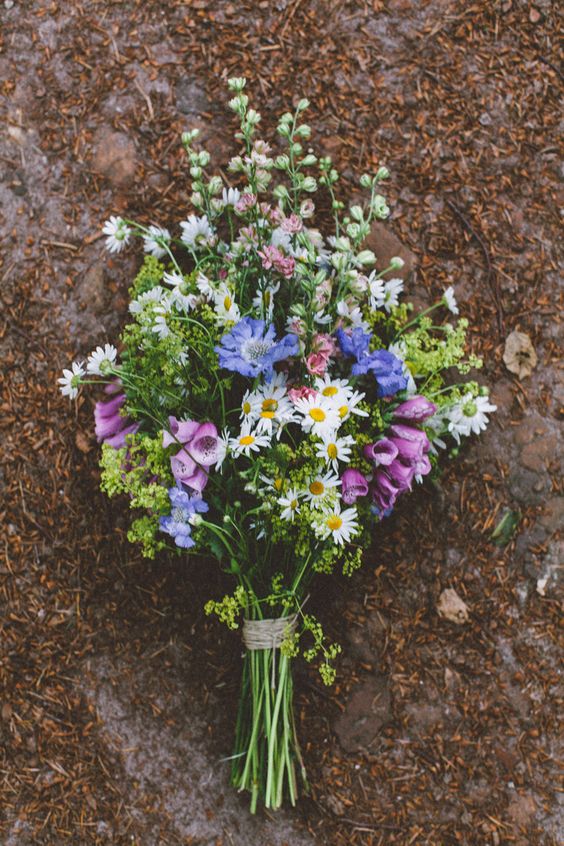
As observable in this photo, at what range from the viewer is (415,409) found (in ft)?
6.80

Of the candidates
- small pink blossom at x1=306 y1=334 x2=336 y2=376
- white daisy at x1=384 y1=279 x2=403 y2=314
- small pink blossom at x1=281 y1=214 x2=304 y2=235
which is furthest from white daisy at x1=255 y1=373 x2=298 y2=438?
white daisy at x1=384 y1=279 x2=403 y2=314

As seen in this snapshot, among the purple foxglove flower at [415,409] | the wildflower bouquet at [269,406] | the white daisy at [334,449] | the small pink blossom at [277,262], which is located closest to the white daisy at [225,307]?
the wildflower bouquet at [269,406]

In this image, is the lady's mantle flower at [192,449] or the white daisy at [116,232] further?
the white daisy at [116,232]

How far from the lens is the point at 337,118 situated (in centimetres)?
252

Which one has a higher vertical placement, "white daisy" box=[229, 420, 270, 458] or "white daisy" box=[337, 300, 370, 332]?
"white daisy" box=[337, 300, 370, 332]

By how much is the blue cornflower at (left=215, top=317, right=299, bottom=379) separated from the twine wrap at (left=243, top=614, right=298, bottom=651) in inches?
27.8

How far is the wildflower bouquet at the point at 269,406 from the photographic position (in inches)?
76.0

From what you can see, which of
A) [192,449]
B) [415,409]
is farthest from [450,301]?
[192,449]

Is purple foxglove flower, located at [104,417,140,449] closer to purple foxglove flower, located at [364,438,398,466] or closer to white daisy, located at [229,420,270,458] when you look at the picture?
white daisy, located at [229,420,270,458]

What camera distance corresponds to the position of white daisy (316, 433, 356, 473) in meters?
1.93

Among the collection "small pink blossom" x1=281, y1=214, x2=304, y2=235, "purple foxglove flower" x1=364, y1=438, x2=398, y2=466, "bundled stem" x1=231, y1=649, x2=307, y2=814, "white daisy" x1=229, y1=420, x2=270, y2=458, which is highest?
"small pink blossom" x1=281, y1=214, x2=304, y2=235

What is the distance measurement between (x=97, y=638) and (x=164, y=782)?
0.47 meters

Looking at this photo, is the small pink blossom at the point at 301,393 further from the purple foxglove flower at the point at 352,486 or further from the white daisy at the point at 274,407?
the purple foxglove flower at the point at 352,486

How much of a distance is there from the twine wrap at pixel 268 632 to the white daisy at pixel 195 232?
1.04 metres
